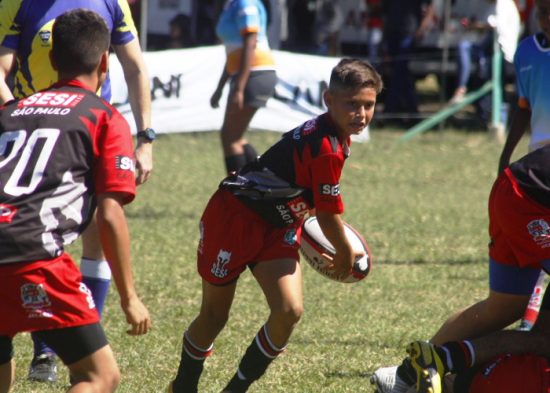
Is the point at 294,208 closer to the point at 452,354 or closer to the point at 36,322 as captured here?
the point at 452,354

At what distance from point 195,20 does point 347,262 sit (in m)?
14.4

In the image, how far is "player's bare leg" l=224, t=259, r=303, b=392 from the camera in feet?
15.5

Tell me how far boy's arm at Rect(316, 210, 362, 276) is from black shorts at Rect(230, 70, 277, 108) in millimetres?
4612

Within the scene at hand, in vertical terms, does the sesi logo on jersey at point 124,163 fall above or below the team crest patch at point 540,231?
above

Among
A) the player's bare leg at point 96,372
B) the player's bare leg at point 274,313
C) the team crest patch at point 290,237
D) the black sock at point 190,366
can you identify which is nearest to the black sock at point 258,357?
the player's bare leg at point 274,313

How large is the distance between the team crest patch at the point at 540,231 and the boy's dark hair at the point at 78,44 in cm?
178

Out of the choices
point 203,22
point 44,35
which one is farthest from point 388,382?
point 203,22

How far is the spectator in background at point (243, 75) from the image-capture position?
9.30 m

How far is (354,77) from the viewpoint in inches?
185

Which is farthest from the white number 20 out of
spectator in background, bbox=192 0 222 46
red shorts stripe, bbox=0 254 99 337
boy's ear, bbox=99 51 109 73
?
spectator in background, bbox=192 0 222 46

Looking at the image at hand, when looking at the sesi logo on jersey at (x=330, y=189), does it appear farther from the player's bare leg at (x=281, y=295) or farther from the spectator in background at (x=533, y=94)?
the spectator in background at (x=533, y=94)

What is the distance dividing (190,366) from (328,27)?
14.0 metres

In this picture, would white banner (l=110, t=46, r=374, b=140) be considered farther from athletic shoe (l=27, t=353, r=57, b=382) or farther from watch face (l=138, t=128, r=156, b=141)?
watch face (l=138, t=128, r=156, b=141)

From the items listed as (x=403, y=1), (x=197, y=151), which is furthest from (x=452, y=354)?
(x=403, y=1)
